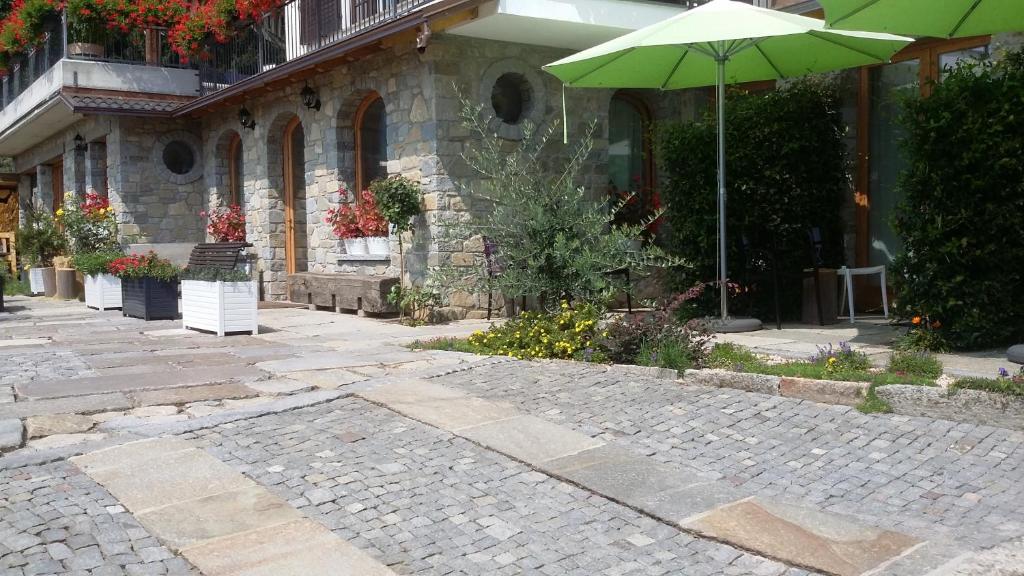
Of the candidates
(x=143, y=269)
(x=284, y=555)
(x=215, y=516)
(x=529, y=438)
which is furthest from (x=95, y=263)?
(x=284, y=555)

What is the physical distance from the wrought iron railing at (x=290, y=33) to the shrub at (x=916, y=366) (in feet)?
21.5

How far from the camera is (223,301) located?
815cm

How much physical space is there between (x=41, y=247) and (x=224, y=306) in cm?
833

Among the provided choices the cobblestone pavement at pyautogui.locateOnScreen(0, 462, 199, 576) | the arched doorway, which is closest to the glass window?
the cobblestone pavement at pyautogui.locateOnScreen(0, 462, 199, 576)

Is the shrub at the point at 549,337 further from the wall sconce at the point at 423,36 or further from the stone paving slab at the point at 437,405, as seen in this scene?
the wall sconce at the point at 423,36

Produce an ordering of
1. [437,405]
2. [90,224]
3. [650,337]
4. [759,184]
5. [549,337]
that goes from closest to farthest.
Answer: [437,405]
[650,337]
[549,337]
[759,184]
[90,224]

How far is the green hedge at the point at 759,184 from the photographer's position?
765 centimetres

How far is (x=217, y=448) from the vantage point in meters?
4.07

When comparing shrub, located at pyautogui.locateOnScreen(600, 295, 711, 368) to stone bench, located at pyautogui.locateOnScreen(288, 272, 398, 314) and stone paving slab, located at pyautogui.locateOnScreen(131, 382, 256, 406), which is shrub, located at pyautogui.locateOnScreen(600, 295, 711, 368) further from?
stone bench, located at pyautogui.locateOnScreen(288, 272, 398, 314)

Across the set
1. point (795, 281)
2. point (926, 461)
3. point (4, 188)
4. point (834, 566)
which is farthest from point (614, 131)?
point (4, 188)

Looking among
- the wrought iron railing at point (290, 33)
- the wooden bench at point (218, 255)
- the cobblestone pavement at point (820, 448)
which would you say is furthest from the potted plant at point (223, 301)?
the cobblestone pavement at point (820, 448)

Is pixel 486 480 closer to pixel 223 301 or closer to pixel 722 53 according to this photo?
pixel 722 53

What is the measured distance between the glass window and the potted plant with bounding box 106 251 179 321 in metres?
7.20

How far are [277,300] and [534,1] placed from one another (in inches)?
247
